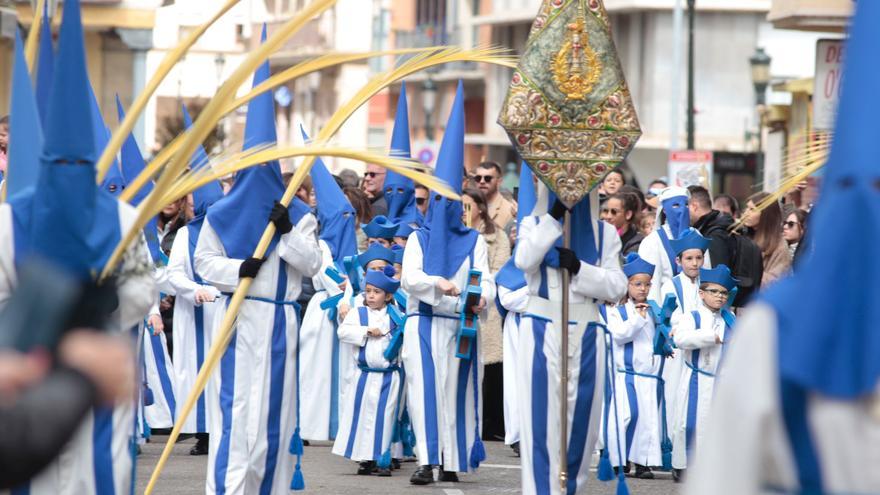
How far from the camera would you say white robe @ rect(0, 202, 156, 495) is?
6.62 meters

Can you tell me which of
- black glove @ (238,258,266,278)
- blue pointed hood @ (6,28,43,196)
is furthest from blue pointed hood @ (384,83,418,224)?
blue pointed hood @ (6,28,43,196)

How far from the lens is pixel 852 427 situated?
3.81 m

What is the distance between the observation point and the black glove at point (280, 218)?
9828mm

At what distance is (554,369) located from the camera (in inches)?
380

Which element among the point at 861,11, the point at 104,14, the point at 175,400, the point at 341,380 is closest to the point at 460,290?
the point at 341,380

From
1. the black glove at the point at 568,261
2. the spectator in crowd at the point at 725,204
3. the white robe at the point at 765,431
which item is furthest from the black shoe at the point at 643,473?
the white robe at the point at 765,431

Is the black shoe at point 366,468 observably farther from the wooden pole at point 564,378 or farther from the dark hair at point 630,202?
the wooden pole at point 564,378

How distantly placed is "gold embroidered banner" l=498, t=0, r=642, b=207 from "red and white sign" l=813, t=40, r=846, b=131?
3.56 metres

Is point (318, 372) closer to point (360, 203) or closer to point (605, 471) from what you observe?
point (360, 203)

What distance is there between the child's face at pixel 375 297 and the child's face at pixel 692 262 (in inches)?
75.1

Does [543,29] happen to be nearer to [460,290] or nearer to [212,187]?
[460,290]

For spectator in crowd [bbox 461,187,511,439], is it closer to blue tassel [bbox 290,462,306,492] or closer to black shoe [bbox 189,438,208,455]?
black shoe [bbox 189,438,208,455]

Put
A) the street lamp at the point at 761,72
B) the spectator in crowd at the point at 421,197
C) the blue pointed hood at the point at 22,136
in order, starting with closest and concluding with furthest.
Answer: the blue pointed hood at the point at 22,136 → the spectator in crowd at the point at 421,197 → the street lamp at the point at 761,72

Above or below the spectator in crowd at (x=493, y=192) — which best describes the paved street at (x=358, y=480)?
below
